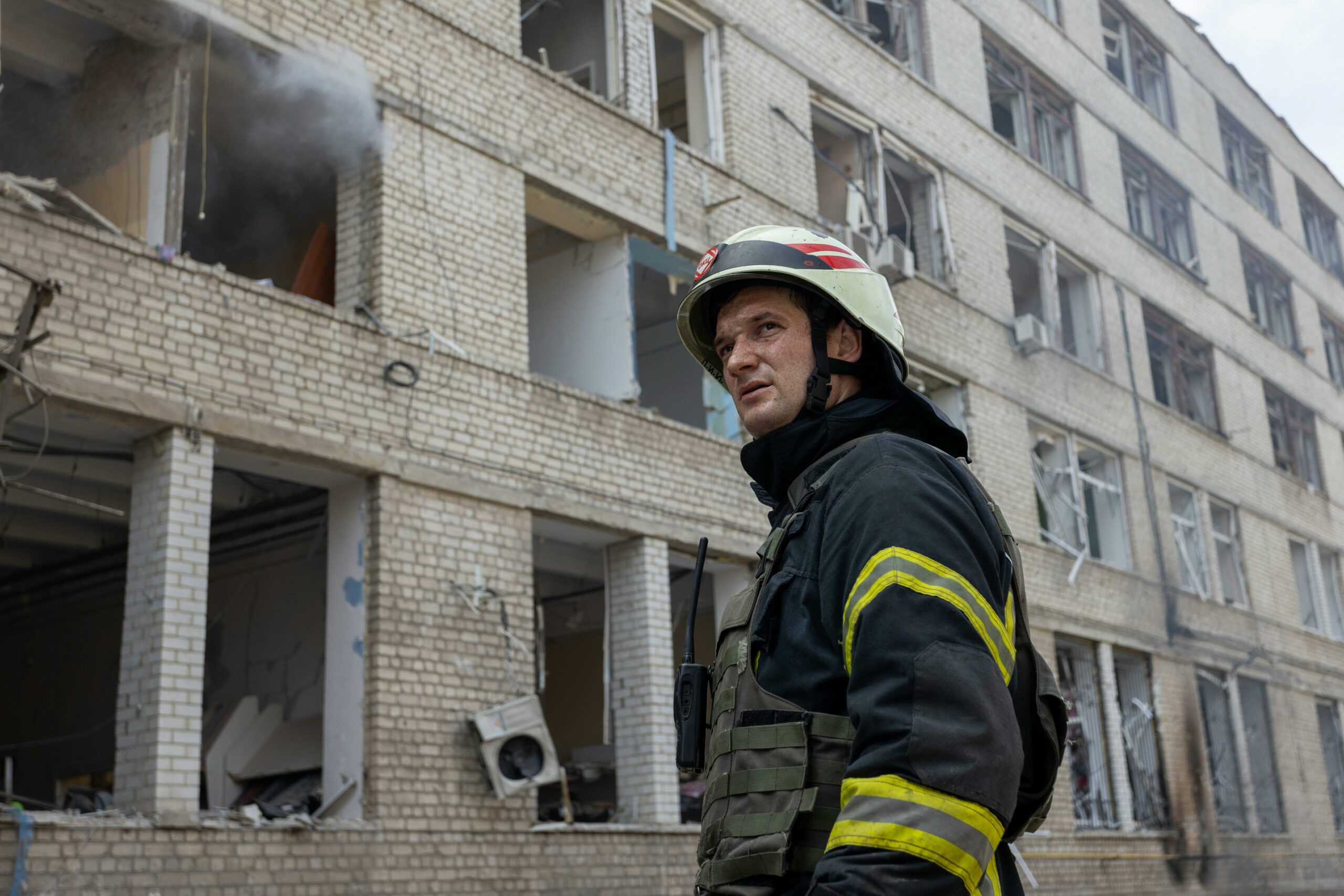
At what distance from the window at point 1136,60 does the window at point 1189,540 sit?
22.0 ft

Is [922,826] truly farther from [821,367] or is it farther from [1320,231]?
[1320,231]

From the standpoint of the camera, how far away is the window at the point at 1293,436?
23.9 metres

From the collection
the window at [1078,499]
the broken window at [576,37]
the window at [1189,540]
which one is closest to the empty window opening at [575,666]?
the broken window at [576,37]

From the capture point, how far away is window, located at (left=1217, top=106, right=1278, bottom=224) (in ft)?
83.6

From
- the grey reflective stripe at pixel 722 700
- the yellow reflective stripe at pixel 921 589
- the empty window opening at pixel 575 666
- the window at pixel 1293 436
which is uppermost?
the window at pixel 1293 436

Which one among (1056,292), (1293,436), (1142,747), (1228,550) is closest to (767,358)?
(1142,747)

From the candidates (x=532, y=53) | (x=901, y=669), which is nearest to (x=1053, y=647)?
(x=532, y=53)

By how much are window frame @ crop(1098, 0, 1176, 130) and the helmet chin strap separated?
20943mm

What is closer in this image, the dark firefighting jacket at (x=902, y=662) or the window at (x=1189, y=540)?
the dark firefighting jacket at (x=902, y=662)

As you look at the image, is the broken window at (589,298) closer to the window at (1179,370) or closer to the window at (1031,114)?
the window at (1031,114)

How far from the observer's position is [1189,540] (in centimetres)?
1966

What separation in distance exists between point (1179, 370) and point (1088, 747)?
755 cm

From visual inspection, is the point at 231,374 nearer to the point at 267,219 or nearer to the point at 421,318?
the point at 421,318

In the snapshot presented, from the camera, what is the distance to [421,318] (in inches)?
372
